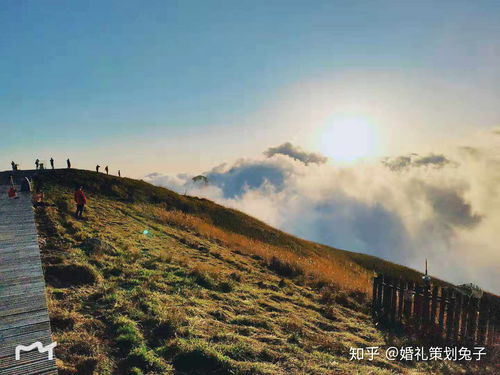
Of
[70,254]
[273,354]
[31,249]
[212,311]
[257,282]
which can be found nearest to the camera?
[273,354]

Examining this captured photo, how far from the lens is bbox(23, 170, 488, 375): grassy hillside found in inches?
241

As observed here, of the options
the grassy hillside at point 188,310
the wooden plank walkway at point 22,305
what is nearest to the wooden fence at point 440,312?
the grassy hillside at point 188,310

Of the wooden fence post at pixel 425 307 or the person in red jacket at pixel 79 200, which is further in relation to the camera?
the person in red jacket at pixel 79 200

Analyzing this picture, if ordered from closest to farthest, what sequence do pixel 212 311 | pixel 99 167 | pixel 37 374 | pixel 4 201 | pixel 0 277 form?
pixel 37 374
pixel 0 277
pixel 212 311
pixel 4 201
pixel 99 167

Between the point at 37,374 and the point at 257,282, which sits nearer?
the point at 37,374

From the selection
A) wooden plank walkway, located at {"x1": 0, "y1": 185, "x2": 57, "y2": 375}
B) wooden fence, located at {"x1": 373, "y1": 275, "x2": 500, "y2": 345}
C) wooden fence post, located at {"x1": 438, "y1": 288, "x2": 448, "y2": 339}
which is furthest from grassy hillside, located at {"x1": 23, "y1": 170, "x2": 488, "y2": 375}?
wooden fence post, located at {"x1": 438, "y1": 288, "x2": 448, "y2": 339}

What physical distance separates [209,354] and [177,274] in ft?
17.4

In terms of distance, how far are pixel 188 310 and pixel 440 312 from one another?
718 cm

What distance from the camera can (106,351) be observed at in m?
6.04

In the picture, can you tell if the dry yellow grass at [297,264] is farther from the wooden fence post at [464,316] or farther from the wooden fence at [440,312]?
the wooden fence post at [464,316]

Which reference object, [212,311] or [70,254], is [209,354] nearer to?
[212,311]

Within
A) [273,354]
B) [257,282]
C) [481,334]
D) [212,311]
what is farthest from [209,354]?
[481,334]

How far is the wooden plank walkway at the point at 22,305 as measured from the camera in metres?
4.94

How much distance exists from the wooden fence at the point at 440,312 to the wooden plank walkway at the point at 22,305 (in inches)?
380
